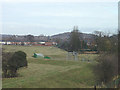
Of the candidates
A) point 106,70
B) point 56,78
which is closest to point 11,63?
point 56,78

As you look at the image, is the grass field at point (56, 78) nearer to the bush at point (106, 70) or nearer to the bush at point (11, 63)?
the bush at point (106, 70)

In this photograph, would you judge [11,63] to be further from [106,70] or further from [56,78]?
[106,70]

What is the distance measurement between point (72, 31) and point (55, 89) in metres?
55.9

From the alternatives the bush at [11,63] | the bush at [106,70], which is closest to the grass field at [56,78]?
the bush at [106,70]

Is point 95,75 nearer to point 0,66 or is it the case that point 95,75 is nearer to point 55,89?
point 55,89

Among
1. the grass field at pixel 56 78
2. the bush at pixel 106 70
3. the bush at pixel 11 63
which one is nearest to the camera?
the grass field at pixel 56 78

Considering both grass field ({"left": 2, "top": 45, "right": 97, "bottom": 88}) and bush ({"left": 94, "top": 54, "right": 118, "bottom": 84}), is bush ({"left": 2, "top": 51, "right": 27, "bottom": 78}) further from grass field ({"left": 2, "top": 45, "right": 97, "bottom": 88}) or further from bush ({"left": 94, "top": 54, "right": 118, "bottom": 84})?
bush ({"left": 94, "top": 54, "right": 118, "bottom": 84})

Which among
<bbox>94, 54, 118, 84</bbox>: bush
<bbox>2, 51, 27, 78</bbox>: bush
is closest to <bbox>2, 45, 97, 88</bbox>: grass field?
<bbox>94, 54, 118, 84</bbox>: bush

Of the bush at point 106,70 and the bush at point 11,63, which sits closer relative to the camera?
the bush at point 106,70

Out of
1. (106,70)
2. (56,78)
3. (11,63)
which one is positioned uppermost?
(106,70)

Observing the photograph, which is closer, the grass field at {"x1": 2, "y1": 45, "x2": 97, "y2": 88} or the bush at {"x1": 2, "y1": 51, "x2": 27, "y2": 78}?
the grass field at {"x1": 2, "y1": 45, "x2": 97, "y2": 88}

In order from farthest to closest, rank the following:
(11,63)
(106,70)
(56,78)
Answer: (11,63) < (56,78) < (106,70)

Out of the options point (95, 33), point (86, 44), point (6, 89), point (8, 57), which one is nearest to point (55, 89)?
point (6, 89)

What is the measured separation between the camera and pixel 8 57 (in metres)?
19.3
